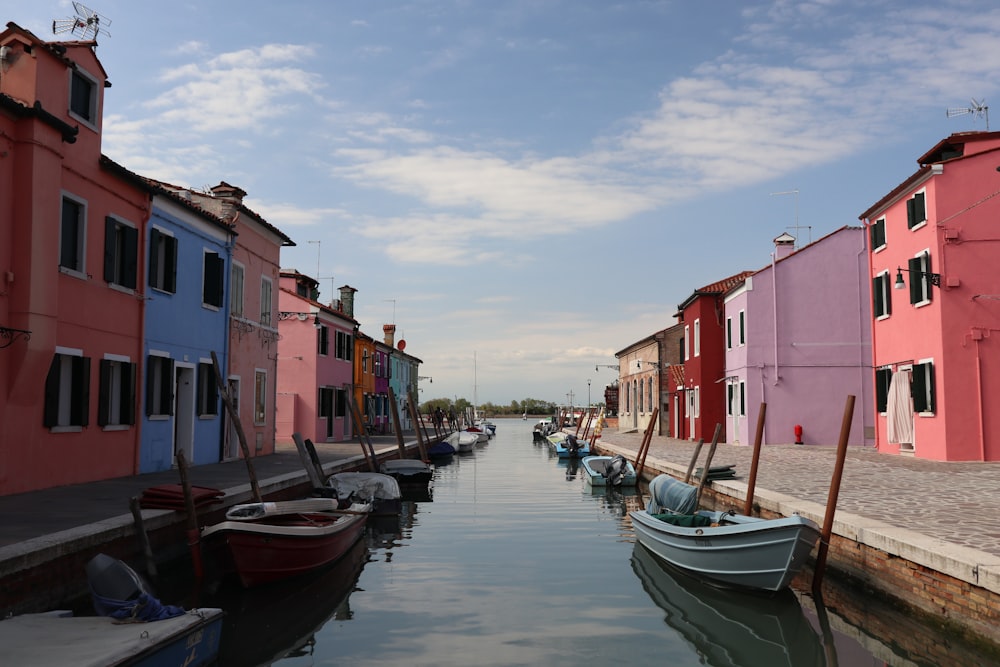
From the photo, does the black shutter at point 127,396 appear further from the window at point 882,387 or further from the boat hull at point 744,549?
the window at point 882,387

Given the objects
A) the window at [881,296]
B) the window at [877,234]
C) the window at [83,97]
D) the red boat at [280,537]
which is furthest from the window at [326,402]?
the red boat at [280,537]

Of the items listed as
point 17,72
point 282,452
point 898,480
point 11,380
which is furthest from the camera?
Answer: point 282,452

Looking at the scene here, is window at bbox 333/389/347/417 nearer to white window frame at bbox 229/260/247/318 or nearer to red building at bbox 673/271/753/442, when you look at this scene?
white window frame at bbox 229/260/247/318

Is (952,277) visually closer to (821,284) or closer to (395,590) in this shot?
(821,284)

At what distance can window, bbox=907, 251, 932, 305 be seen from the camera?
2191 cm

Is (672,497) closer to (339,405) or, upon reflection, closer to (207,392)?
(207,392)

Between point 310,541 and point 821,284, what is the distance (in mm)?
23841

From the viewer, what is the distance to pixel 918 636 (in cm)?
843

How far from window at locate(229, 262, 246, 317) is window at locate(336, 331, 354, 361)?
13575 millimetres

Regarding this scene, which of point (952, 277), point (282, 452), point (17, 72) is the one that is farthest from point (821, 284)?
point (17, 72)

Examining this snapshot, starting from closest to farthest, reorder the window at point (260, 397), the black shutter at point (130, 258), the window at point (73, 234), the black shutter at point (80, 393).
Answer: the window at point (73, 234), the black shutter at point (80, 393), the black shutter at point (130, 258), the window at point (260, 397)

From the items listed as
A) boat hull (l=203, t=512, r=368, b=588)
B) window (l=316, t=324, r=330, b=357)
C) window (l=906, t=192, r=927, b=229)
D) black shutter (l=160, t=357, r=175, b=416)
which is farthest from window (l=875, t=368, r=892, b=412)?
window (l=316, t=324, r=330, b=357)

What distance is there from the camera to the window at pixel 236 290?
77.7ft

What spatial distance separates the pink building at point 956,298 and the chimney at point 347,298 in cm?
3180
